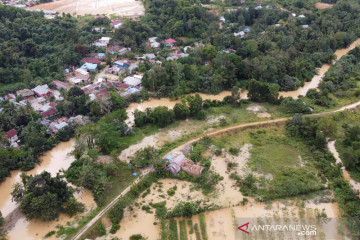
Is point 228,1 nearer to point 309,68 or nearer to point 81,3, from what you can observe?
point 309,68

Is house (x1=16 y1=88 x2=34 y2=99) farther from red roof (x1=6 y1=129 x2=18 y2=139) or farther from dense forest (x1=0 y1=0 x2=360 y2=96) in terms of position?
red roof (x1=6 y1=129 x2=18 y2=139)

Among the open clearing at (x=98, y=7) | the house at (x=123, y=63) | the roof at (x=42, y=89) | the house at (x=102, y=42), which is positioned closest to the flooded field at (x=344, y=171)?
the house at (x=123, y=63)

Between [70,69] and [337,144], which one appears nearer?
[337,144]

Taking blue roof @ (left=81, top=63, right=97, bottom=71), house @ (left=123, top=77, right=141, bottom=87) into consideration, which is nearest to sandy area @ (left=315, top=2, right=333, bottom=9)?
house @ (left=123, top=77, right=141, bottom=87)

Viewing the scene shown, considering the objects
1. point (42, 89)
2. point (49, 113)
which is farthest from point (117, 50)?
point (49, 113)

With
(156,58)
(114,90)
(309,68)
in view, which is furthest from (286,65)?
(114,90)

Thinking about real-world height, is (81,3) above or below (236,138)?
above
